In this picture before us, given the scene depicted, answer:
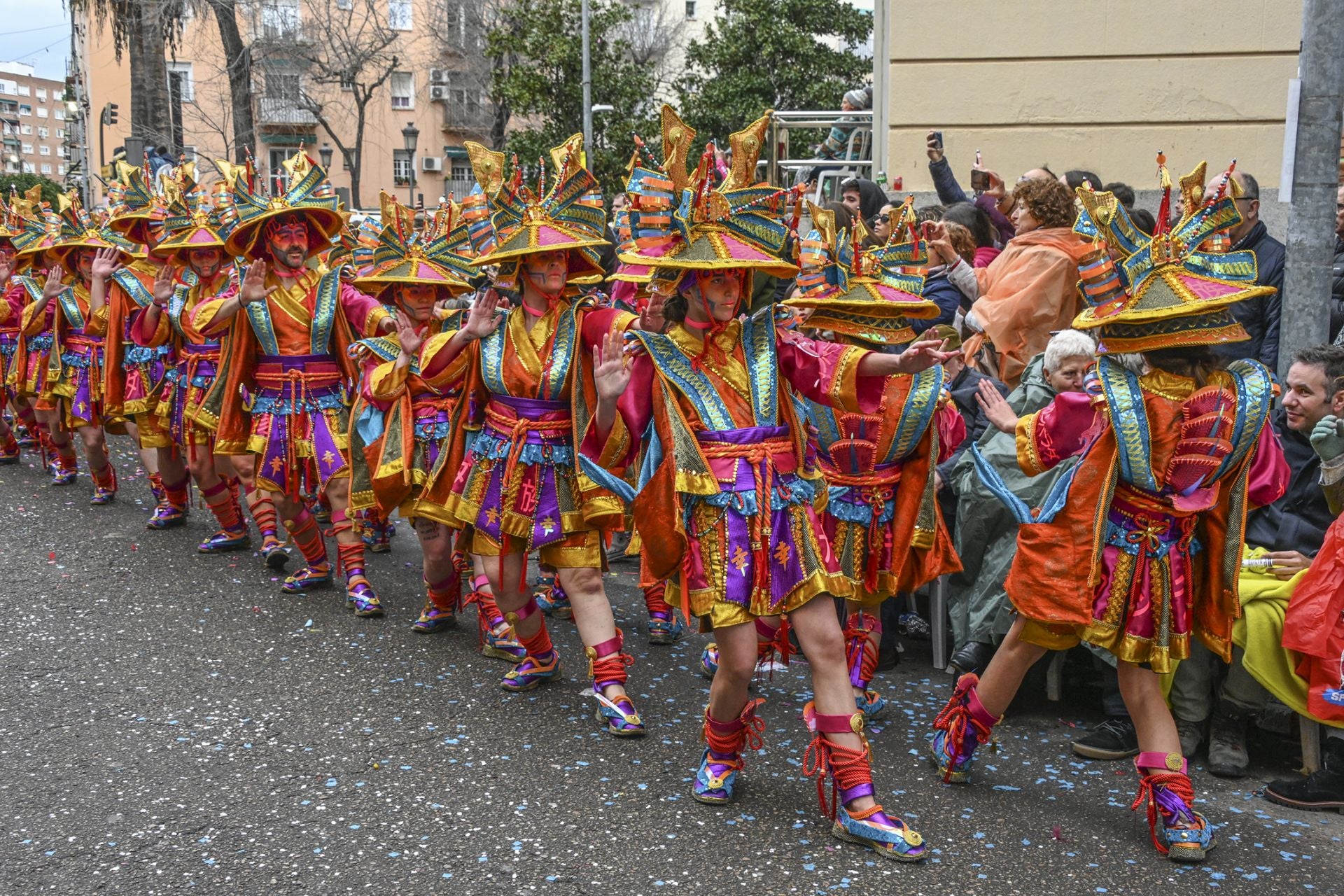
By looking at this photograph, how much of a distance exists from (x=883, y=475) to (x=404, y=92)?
43769 millimetres

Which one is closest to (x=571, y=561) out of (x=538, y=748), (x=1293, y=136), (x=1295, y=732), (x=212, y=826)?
(x=538, y=748)

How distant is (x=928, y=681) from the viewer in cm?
566

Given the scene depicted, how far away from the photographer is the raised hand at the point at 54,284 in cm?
948

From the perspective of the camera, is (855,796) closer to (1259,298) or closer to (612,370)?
(612,370)

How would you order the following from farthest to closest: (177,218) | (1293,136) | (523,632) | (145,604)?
(177,218) < (145,604) < (523,632) < (1293,136)

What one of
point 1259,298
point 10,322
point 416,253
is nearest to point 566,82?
point 10,322

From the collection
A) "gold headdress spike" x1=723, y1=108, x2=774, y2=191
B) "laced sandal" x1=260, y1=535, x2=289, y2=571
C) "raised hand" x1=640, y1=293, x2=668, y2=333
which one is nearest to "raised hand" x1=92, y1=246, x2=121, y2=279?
"laced sandal" x1=260, y1=535, x2=289, y2=571

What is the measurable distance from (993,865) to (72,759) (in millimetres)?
3340

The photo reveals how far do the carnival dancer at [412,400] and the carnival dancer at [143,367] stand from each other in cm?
260

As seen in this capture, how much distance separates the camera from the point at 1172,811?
3.85 m

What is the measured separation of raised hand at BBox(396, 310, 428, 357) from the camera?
5.66m

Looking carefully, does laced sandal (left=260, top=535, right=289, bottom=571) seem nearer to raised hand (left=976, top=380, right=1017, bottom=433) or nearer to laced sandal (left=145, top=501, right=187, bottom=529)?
laced sandal (left=145, top=501, right=187, bottom=529)

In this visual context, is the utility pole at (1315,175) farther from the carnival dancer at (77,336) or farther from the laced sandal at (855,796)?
the carnival dancer at (77,336)

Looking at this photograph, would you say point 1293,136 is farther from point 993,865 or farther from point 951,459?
point 993,865
